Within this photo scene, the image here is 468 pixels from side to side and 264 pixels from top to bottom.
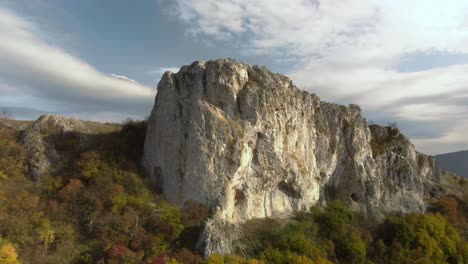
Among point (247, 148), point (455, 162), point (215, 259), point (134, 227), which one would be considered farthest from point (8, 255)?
point (455, 162)

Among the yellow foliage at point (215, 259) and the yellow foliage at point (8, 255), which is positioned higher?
the yellow foliage at point (8, 255)

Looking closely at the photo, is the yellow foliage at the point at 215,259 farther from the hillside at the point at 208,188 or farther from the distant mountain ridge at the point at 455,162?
the distant mountain ridge at the point at 455,162

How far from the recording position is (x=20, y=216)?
109 ft

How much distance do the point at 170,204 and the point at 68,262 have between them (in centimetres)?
1024

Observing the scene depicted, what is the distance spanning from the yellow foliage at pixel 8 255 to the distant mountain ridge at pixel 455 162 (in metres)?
147

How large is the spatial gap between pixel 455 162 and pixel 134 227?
155 m

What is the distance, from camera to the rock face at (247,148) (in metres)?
38.2

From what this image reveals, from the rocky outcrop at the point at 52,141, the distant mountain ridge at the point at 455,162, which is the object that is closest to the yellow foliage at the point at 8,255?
the rocky outcrop at the point at 52,141

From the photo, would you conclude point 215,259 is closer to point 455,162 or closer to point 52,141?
point 52,141

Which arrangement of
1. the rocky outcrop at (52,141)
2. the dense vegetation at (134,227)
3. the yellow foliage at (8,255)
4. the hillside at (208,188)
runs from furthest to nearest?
the rocky outcrop at (52,141)
the hillside at (208,188)
the dense vegetation at (134,227)
the yellow foliage at (8,255)

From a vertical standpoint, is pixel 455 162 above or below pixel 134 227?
above

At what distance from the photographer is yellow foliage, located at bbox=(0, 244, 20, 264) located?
28.5 metres

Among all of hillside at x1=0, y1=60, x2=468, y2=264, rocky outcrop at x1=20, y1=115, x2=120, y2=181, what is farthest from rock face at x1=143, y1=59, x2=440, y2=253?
rocky outcrop at x1=20, y1=115, x2=120, y2=181

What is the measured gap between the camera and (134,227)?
3447cm
